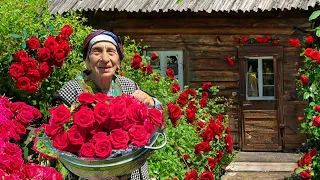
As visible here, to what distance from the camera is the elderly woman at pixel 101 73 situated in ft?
8.60

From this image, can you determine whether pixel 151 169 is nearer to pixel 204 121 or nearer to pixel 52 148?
pixel 204 121

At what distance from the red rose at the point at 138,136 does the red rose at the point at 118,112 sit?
0.05 m

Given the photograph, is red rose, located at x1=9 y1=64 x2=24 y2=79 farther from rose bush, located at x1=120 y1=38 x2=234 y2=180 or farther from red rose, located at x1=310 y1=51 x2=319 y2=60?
red rose, located at x1=310 y1=51 x2=319 y2=60

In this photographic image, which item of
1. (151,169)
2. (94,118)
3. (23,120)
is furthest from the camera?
(151,169)

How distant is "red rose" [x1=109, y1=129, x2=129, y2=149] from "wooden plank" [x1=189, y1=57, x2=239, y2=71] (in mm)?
7722

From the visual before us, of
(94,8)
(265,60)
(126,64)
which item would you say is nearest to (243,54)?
(265,60)

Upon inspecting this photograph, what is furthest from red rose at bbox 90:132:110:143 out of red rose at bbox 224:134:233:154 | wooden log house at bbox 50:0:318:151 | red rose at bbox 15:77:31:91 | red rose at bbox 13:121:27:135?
wooden log house at bbox 50:0:318:151

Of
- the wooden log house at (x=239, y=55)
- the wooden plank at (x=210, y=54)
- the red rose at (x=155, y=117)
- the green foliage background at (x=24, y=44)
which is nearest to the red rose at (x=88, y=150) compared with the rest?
the red rose at (x=155, y=117)

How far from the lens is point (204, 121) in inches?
239

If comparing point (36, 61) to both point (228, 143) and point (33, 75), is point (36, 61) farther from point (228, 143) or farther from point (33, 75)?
point (228, 143)

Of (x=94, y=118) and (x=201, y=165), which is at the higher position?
(x=94, y=118)

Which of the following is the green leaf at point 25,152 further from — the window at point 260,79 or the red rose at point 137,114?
the window at point 260,79

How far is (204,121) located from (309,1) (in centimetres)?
361

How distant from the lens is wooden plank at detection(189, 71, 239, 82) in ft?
32.0
